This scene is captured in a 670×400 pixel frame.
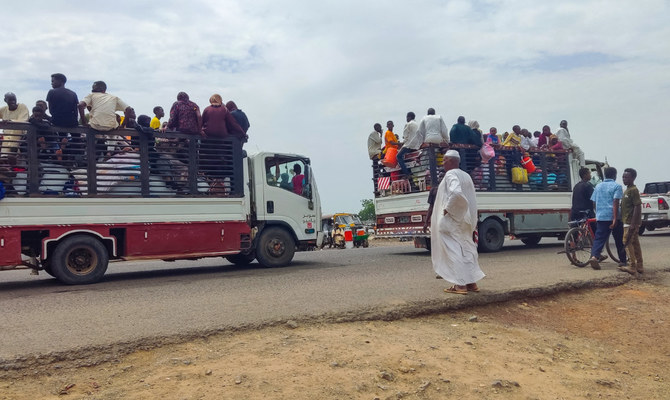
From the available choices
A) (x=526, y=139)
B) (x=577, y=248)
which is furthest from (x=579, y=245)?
(x=526, y=139)

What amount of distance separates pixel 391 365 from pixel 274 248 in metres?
6.64

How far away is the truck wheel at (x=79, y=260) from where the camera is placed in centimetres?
843

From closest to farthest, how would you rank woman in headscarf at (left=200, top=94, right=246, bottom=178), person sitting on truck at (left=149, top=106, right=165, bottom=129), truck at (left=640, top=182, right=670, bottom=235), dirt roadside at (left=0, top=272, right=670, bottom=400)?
dirt roadside at (left=0, top=272, right=670, bottom=400) < woman in headscarf at (left=200, top=94, right=246, bottom=178) < person sitting on truck at (left=149, top=106, right=165, bottom=129) < truck at (left=640, top=182, right=670, bottom=235)

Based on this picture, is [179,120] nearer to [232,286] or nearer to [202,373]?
[232,286]

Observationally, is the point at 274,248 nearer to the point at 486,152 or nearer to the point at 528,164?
the point at 486,152

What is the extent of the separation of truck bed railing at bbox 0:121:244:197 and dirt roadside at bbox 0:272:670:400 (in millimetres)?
5035

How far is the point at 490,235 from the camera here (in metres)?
13.2

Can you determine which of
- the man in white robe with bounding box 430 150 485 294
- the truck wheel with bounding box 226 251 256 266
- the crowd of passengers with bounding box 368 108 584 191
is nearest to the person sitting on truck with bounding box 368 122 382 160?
the crowd of passengers with bounding box 368 108 584 191

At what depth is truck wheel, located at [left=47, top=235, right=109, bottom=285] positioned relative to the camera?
843cm


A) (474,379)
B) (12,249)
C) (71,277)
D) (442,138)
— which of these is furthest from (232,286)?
(442,138)

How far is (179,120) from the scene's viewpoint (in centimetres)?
981

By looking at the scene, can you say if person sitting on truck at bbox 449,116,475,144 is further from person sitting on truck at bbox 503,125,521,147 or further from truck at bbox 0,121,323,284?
truck at bbox 0,121,323,284

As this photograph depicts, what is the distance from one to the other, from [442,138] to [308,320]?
26.4 feet

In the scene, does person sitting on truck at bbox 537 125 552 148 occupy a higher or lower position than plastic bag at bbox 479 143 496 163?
higher
